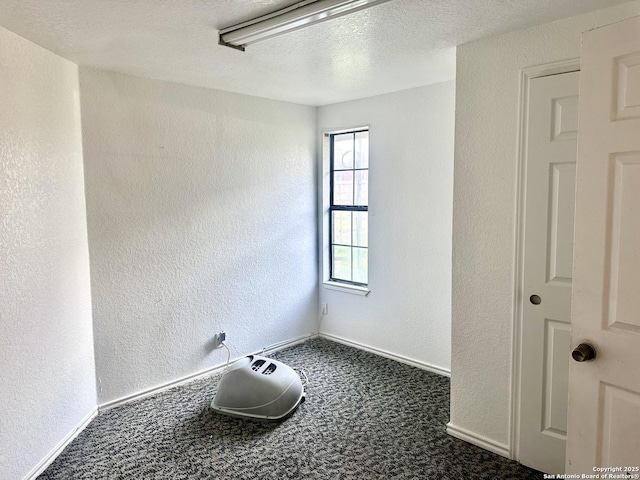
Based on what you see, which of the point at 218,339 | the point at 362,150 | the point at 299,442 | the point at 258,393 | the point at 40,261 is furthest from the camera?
the point at 362,150

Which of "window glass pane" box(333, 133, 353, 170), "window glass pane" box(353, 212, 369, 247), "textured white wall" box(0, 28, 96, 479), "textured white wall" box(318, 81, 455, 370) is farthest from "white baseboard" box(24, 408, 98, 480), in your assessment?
"window glass pane" box(333, 133, 353, 170)

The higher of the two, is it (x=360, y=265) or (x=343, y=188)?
(x=343, y=188)

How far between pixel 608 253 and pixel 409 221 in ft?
7.32

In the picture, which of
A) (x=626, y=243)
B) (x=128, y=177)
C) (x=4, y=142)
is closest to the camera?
(x=626, y=243)

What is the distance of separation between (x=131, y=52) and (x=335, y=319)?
9.72 ft

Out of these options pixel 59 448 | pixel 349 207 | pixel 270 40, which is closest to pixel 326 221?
pixel 349 207

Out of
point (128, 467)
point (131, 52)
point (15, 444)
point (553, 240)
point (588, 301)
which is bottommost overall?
point (128, 467)

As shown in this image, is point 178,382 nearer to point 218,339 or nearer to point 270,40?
point 218,339

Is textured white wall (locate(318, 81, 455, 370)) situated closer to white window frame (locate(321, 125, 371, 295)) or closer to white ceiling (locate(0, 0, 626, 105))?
white window frame (locate(321, 125, 371, 295))

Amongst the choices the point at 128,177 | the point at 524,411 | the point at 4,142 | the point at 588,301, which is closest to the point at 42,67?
the point at 4,142

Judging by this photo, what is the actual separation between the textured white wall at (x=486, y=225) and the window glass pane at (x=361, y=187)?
1.62 metres

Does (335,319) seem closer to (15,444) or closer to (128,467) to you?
(128,467)

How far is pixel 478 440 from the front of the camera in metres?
2.59

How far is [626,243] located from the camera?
4.83 ft
